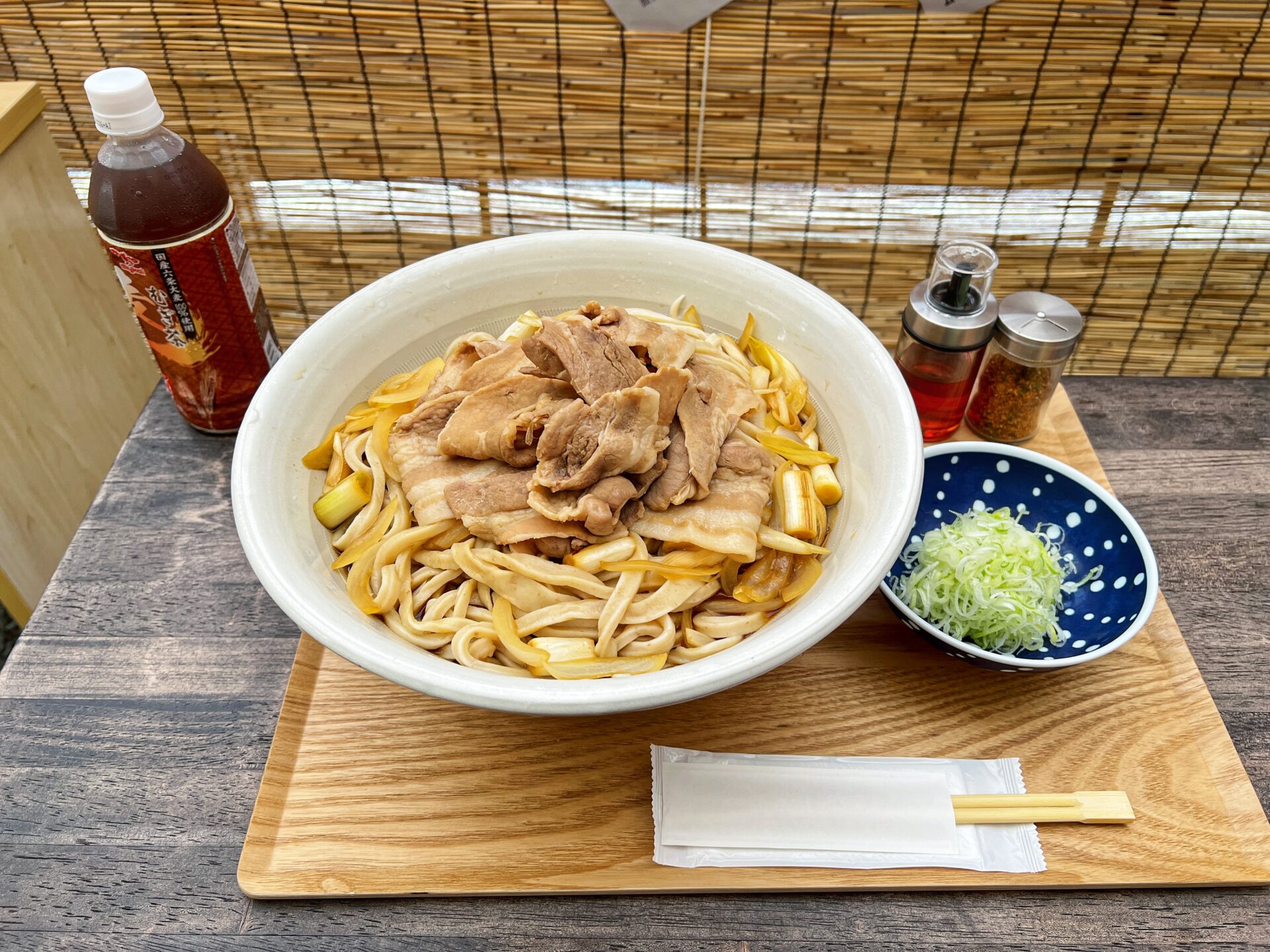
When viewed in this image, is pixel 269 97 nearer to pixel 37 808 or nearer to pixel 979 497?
pixel 37 808

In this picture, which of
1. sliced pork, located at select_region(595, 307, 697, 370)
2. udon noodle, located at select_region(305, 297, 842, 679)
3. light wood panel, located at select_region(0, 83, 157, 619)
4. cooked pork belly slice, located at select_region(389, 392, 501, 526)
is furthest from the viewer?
light wood panel, located at select_region(0, 83, 157, 619)

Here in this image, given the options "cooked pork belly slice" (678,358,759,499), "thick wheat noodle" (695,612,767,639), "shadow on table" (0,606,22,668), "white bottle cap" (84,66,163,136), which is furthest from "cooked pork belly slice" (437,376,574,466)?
"shadow on table" (0,606,22,668)

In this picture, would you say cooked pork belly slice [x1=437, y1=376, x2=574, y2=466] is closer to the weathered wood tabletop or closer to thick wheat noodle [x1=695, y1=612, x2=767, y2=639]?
thick wheat noodle [x1=695, y1=612, x2=767, y2=639]

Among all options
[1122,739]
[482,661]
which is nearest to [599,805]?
[482,661]

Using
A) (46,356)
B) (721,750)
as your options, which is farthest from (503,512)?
(46,356)

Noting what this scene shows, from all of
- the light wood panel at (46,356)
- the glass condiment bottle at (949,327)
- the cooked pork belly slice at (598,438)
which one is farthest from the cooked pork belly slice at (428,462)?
the light wood panel at (46,356)
